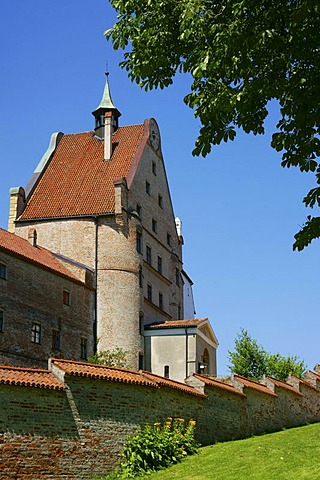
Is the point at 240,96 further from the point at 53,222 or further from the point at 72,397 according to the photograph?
the point at 53,222

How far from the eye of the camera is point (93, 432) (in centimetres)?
2031

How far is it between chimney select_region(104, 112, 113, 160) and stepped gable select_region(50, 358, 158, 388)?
33606mm

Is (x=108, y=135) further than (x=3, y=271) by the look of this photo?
Yes

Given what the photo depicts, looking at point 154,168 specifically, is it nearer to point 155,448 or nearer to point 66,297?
point 66,297

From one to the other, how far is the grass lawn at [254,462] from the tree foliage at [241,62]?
8.49 m

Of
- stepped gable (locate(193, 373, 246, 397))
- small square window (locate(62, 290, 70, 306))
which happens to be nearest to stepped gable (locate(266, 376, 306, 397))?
stepped gable (locate(193, 373, 246, 397))

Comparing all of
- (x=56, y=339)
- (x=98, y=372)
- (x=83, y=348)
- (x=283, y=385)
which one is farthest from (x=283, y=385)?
(x=83, y=348)

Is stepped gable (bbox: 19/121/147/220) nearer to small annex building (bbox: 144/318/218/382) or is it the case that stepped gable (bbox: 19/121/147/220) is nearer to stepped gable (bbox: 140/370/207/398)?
small annex building (bbox: 144/318/218/382)

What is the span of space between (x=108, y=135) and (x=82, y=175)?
397 centimetres

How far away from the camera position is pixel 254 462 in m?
20.5

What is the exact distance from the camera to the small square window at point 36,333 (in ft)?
132

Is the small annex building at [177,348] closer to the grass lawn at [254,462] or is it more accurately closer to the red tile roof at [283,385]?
the red tile roof at [283,385]

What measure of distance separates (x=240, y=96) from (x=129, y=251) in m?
36.6

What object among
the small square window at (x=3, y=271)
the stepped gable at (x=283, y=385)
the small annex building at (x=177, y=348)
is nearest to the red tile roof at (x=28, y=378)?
the stepped gable at (x=283, y=385)
